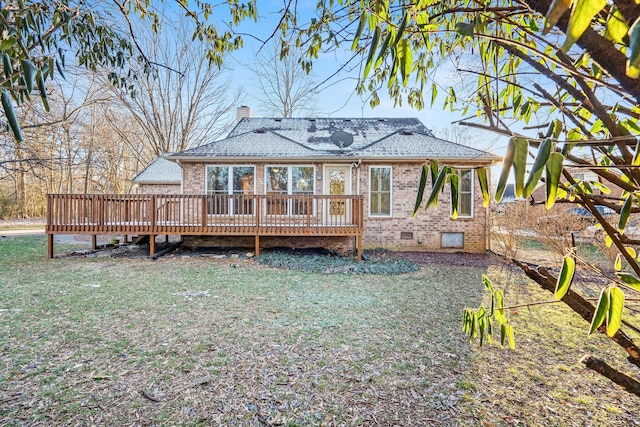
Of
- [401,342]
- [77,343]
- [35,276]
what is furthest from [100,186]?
[401,342]

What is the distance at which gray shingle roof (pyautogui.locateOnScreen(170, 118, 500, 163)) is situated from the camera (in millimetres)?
10008

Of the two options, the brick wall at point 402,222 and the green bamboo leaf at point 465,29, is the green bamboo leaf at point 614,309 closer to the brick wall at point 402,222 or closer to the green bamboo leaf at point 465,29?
the green bamboo leaf at point 465,29

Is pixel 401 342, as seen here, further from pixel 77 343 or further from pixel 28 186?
pixel 28 186

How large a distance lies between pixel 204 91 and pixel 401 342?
21342 mm

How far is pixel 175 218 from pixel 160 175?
319 inches

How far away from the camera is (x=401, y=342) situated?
369cm

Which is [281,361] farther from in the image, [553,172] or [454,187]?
[553,172]

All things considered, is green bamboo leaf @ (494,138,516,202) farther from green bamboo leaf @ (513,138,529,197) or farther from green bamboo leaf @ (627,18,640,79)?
green bamboo leaf @ (627,18,640,79)

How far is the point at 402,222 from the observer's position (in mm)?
10359

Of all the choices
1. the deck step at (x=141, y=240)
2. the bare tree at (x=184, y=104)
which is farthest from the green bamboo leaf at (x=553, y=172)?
the bare tree at (x=184, y=104)

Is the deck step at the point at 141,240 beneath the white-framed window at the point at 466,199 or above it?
beneath

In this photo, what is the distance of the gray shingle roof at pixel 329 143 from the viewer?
32.8 feet

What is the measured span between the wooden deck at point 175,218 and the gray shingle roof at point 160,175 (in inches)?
272

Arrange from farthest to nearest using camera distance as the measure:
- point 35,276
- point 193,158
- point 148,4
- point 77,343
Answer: point 193,158, point 35,276, point 77,343, point 148,4
